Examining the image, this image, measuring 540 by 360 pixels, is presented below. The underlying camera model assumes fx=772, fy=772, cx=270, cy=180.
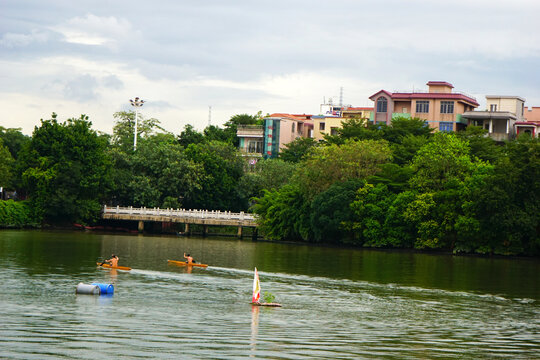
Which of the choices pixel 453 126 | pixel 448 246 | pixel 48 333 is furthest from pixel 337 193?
pixel 48 333

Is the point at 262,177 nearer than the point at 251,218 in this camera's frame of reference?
No

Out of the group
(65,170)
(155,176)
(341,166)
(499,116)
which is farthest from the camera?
(499,116)

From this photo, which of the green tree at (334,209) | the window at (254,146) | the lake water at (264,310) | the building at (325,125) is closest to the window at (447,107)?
the building at (325,125)

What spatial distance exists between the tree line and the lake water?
11333 mm

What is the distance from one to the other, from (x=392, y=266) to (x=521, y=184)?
1755 cm

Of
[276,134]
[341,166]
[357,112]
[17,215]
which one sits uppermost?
[357,112]

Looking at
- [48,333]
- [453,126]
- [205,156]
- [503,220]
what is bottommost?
[48,333]

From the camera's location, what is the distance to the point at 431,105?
9825 centimetres

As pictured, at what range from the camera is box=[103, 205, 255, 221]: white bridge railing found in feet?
268

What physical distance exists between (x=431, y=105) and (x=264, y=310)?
7487 centimetres

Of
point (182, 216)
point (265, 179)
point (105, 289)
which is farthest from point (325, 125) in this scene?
point (105, 289)

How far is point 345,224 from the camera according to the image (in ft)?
231

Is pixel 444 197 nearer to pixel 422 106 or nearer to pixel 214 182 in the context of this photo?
pixel 214 182

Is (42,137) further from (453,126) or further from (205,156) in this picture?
(453,126)
